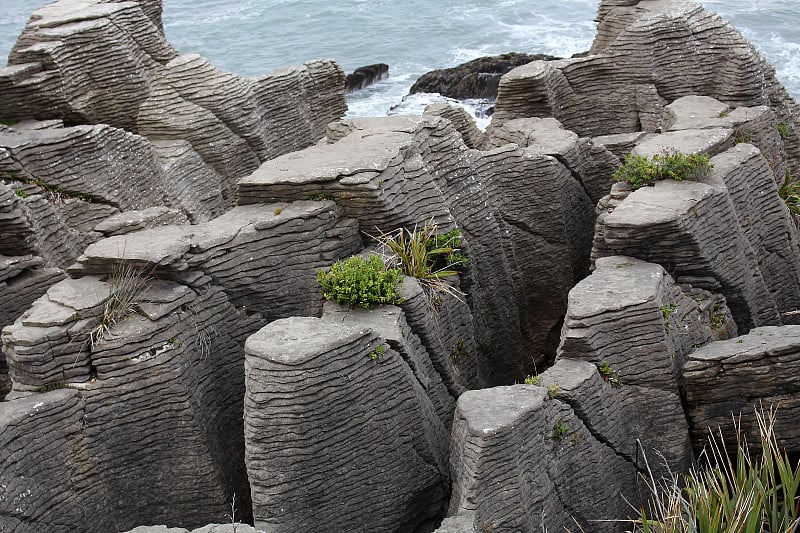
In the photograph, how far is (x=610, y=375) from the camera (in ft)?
42.8

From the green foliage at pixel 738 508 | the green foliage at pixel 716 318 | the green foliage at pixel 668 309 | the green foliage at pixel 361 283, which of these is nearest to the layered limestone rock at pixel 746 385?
the green foliage at pixel 668 309

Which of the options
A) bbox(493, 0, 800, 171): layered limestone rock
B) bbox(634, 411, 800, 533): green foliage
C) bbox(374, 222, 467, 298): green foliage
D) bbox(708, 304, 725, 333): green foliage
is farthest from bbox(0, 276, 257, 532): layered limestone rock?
bbox(493, 0, 800, 171): layered limestone rock

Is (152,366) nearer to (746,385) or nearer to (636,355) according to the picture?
(636,355)

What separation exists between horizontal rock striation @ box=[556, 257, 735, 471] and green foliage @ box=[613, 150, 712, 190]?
9.01 feet

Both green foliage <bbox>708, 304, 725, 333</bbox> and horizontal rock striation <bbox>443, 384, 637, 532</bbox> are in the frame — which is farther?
green foliage <bbox>708, 304, 725, 333</bbox>

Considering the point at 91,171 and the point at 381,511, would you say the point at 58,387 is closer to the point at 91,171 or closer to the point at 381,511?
the point at 381,511

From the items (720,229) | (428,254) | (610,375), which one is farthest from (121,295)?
(720,229)

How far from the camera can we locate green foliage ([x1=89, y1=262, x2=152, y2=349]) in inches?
496

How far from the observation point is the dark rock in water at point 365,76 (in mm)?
43062

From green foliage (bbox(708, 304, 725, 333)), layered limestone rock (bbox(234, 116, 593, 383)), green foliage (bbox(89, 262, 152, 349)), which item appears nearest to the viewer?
green foliage (bbox(89, 262, 152, 349))

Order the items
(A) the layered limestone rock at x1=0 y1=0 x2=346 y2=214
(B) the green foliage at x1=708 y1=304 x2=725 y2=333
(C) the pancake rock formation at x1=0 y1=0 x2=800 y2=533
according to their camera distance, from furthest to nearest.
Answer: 1. (A) the layered limestone rock at x1=0 y1=0 x2=346 y2=214
2. (B) the green foliage at x1=708 y1=304 x2=725 y2=333
3. (C) the pancake rock formation at x1=0 y1=0 x2=800 y2=533

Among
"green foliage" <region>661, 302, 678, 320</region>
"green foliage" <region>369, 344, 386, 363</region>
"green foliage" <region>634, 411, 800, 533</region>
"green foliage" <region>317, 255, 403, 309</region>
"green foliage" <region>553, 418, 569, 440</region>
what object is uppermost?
"green foliage" <region>634, 411, 800, 533</region>

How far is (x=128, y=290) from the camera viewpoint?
12.9 meters

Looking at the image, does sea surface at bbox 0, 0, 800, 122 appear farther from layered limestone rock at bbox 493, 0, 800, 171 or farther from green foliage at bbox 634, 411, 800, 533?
green foliage at bbox 634, 411, 800, 533
